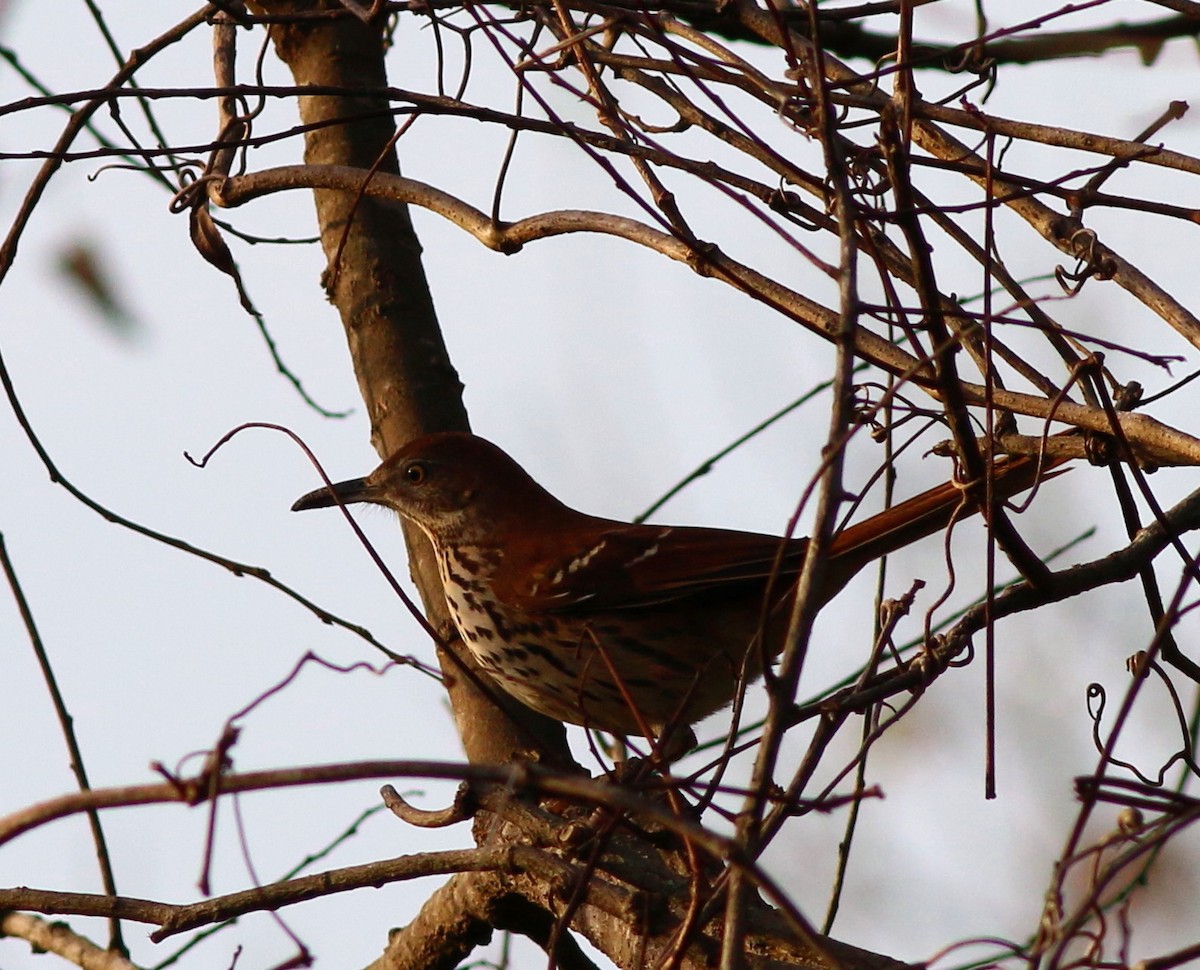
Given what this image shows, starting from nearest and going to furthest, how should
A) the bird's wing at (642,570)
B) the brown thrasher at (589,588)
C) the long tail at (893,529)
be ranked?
the long tail at (893,529) → the brown thrasher at (589,588) → the bird's wing at (642,570)

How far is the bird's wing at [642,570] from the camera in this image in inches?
170

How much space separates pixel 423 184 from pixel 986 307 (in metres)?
1.61

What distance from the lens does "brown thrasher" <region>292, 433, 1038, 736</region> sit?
4.08 meters

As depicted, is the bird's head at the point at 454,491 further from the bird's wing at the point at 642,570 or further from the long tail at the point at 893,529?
the long tail at the point at 893,529

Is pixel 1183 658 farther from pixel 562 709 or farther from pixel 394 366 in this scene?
pixel 394 366

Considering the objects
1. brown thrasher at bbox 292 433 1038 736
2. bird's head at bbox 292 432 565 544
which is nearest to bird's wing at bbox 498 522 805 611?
brown thrasher at bbox 292 433 1038 736

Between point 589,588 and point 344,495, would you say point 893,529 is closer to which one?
point 589,588

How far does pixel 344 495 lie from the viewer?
4762mm

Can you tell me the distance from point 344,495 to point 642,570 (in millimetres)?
988

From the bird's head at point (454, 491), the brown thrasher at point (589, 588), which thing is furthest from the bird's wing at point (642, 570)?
the bird's head at point (454, 491)

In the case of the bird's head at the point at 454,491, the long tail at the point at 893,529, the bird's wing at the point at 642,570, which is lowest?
the long tail at the point at 893,529

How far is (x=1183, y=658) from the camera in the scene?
106 inches

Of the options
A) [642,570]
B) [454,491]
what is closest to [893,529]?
[642,570]

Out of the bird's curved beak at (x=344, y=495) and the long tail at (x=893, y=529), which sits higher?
the bird's curved beak at (x=344, y=495)
